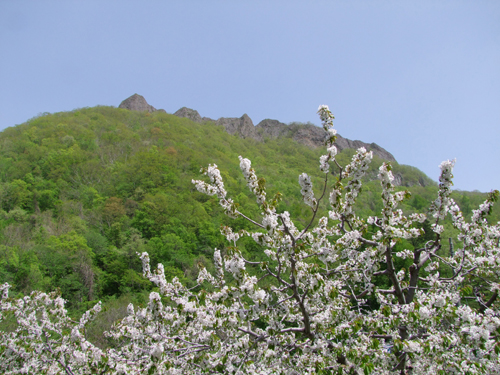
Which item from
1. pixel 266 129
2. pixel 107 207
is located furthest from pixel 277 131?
pixel 107 207

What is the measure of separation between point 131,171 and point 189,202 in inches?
409

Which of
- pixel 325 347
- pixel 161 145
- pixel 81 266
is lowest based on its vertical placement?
pixel 81 266

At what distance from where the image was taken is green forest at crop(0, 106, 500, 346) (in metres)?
26.6

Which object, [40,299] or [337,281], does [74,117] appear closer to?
[40,299]

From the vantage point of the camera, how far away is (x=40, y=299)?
7047mm

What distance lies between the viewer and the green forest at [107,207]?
87.1 ft

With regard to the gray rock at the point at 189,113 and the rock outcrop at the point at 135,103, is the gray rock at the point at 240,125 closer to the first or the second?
the gray rock at the point at 189,113

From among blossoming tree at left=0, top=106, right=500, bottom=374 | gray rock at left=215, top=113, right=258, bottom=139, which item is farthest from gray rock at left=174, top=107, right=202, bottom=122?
blossoming tree at left=0, top=106, right=500, bottom=374

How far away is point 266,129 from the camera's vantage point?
11775 cm

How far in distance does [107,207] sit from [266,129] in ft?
290

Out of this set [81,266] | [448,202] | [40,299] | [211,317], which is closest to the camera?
[448,202]

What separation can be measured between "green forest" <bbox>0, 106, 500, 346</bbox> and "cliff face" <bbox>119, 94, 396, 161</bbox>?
4001 cm

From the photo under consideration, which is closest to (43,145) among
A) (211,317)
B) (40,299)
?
(40,299)

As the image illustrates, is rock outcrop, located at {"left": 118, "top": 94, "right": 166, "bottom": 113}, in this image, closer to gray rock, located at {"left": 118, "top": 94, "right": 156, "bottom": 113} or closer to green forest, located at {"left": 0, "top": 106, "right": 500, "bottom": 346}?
gray rock, located at {"left": 118, "top": 94, "right": 156, "bottom": 113}
